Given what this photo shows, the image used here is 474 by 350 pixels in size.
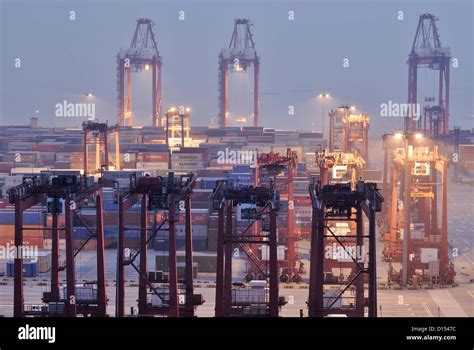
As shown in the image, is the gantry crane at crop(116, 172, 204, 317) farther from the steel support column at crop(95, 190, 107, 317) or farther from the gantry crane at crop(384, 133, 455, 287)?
the gantry crane at crop(384, 133, 455, 287)

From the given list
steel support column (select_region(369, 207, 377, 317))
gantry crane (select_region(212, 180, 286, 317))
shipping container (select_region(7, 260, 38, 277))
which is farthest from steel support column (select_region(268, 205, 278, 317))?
shipping container (select_region(7, 260, 38, 277))

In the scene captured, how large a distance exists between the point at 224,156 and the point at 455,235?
8.33m

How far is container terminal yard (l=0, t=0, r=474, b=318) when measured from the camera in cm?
983

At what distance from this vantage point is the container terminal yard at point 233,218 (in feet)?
32.2

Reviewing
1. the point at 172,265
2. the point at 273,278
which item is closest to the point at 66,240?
the point at 172,265

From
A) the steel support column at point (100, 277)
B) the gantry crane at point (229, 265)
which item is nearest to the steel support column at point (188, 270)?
the gantry crane at point (229, 265)

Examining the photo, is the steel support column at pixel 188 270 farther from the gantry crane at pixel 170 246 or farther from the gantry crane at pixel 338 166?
the gantry crane at pixel 338 166

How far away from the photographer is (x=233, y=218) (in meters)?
15.5

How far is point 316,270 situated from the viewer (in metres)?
9.72

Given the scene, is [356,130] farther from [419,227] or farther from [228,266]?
[228,266]

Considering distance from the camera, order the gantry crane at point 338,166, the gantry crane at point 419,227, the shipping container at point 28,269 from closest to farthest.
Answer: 1. the gantry crane at point 419,227
2. the shipping container at point 28,269
3. the gantry crane at point 338,166

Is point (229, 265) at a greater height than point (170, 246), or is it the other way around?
point (170, 246)
